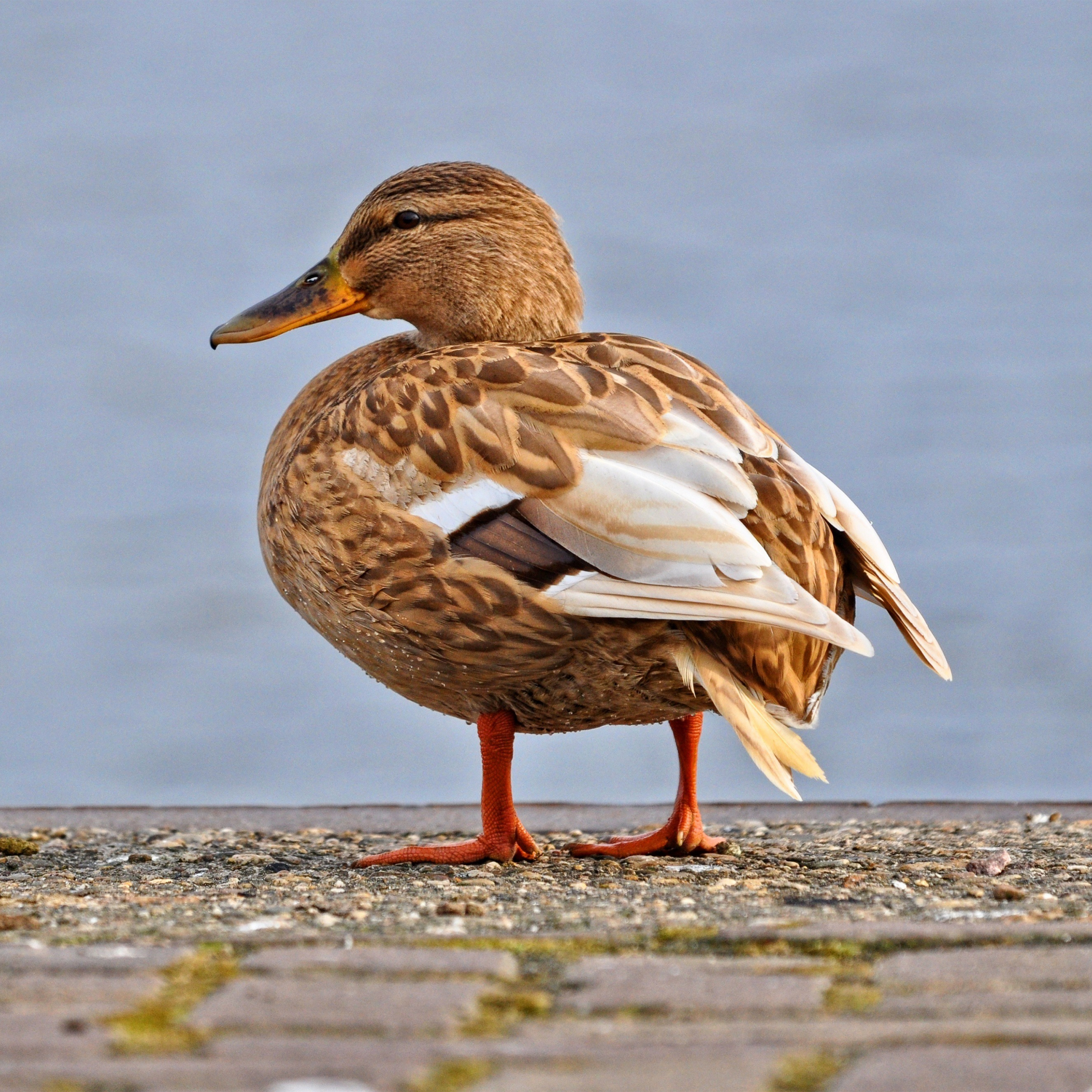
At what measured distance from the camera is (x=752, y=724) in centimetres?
336

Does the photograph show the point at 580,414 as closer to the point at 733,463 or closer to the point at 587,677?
the point at 733,463

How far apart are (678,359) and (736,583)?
82 cm

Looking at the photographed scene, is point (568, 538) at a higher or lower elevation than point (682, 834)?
higher

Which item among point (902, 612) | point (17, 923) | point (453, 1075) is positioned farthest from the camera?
point (902, 612)

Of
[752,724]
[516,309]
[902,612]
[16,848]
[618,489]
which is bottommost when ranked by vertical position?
[16,848]

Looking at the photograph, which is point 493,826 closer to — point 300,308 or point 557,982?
point 300,308

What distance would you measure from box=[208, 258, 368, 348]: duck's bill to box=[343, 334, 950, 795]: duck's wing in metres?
0.95

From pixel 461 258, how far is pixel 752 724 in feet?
5.75

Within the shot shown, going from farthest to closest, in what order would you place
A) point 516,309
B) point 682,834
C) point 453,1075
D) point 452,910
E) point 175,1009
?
point 516,309, point 682,834, point 452,910, point 175,1009, point 453,1075

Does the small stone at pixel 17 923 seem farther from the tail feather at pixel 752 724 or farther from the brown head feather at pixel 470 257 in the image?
the brown head feather at pixel 470 257

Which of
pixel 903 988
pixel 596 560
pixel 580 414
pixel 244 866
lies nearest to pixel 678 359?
pixel 580 414

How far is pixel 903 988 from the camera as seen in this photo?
184cm

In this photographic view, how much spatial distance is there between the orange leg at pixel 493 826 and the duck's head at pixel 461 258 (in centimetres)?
120

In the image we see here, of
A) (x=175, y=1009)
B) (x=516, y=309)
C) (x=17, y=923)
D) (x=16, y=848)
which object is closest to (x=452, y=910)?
(x=17, y=923)
